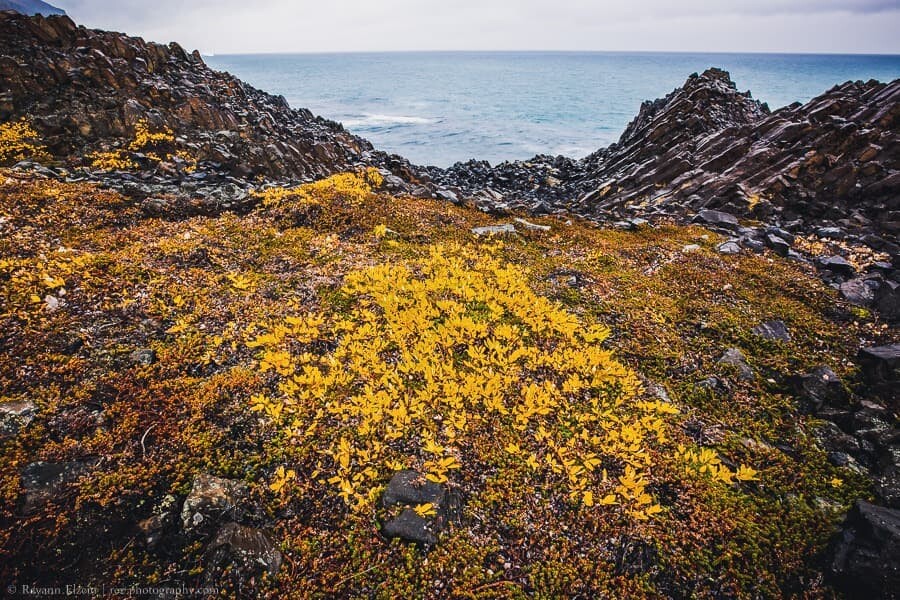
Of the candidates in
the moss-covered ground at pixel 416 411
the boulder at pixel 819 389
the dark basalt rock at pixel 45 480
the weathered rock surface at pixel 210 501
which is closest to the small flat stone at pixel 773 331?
the moss-covered ground at pixel 416 411

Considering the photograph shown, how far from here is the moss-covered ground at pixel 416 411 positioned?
5.25 m

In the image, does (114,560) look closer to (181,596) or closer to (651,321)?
(181,596)

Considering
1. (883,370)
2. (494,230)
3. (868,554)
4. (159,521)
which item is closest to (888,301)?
(883,370)

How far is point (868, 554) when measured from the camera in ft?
16.4

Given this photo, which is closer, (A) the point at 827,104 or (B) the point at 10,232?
(B) the point at 10,232

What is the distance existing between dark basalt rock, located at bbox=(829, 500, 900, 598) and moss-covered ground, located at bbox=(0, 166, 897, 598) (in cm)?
29

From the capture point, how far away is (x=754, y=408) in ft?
26.2

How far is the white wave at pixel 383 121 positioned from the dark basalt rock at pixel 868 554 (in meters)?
103

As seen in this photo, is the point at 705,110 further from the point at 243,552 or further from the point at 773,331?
the point at 243,552

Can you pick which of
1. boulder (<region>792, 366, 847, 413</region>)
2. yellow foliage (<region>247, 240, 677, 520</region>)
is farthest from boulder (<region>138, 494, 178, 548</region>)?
boulder (<region>792, 366, 847, 413</region>)

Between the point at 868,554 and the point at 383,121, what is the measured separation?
10968cm

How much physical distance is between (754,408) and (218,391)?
34.5 ft

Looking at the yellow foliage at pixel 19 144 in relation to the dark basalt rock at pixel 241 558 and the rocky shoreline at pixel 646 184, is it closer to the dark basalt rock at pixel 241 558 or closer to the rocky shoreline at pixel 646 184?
the rocky shoreline at pixel 646 184

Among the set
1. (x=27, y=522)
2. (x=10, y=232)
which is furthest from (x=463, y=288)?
(x=10, y=232)
